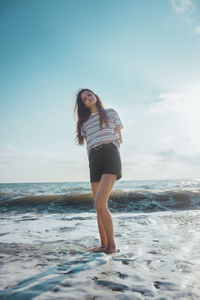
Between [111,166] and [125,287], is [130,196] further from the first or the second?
[125,287]

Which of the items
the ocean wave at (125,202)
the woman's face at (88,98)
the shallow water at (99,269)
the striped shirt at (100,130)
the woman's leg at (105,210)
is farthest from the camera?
the ocean wave at (125,202)

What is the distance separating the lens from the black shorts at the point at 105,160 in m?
2.69

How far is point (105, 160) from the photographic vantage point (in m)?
2.70

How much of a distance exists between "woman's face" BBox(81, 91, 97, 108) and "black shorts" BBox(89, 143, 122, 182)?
69cm

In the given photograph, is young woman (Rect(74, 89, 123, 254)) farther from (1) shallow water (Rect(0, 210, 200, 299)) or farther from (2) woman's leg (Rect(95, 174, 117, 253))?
(1) shallow water (Rect(0, 210, 200, 299))

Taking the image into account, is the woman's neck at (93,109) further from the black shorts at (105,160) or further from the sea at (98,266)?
the sea at (98,266)

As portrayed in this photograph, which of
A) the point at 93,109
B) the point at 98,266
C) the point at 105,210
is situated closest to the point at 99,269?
the point at 98,266

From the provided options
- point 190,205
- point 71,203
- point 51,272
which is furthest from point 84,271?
point 190,205

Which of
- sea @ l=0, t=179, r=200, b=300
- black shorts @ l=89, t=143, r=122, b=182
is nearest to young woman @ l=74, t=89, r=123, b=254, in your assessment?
black shorts @ l=89, t=143, r=122, b=182

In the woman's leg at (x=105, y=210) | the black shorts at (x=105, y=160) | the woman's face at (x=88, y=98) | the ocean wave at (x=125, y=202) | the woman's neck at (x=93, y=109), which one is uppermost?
the woman's face at (x=88, y=98)

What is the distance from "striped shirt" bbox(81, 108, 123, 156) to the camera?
9.12ft

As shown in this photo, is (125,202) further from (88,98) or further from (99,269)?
(99,269)

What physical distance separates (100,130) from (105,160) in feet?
1.37

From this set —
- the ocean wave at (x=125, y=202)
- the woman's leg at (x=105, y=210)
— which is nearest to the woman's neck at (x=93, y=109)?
the woman's leg at (x=105, y=210)
